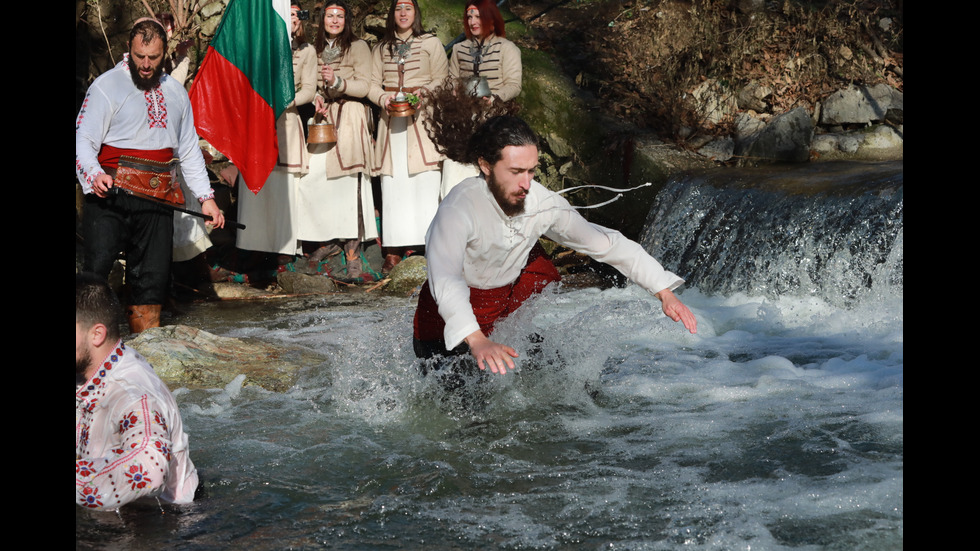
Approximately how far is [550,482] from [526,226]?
1.23m

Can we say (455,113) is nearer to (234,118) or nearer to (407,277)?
(407,277)

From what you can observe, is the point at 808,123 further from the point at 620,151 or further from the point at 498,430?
the point at 498,430

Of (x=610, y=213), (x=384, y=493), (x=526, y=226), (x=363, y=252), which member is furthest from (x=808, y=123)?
(x=384, y=493)

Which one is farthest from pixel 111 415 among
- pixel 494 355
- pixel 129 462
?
pixel 494 355

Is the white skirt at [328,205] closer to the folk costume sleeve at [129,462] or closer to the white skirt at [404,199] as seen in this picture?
the white skirt at [404,199]

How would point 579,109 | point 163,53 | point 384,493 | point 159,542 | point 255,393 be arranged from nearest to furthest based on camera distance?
point 159,542 < point 384,493 < point 255,393 < point 163,53 < point 579,109

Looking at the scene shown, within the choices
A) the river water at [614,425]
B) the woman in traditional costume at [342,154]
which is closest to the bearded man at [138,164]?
the river water at [614,425]

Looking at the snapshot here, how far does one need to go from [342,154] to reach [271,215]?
83 centimetres

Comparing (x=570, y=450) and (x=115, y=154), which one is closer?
(x=570, y=450)

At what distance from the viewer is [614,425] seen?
4867 mm

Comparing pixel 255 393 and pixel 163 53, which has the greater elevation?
pixel 163 53

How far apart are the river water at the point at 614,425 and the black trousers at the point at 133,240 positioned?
792 millimetres

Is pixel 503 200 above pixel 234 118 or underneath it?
underneath

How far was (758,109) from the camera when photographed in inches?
399
